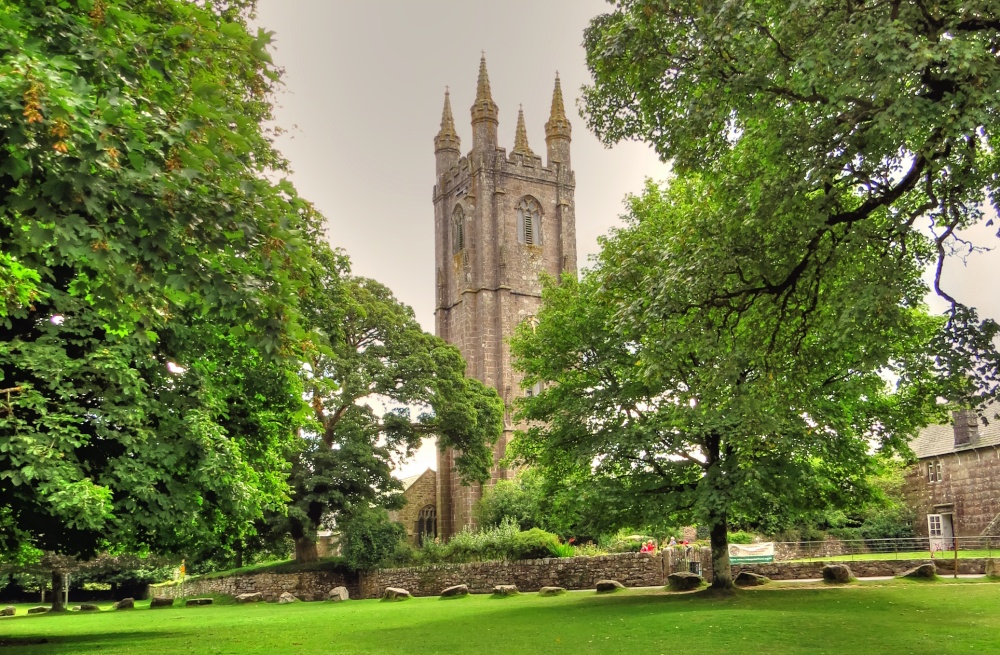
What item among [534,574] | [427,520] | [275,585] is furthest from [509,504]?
[534,574]

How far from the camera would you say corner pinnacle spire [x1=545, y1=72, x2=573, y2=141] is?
7444 centimetres

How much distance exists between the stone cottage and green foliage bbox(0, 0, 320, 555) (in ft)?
108

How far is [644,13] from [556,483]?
45.9 feet

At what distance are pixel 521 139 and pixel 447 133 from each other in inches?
266

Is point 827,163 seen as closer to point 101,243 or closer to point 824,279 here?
point 824,279

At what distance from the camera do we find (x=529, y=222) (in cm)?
7031

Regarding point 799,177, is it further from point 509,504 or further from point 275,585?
point 509,504

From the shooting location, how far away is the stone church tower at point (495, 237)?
66.2 meters

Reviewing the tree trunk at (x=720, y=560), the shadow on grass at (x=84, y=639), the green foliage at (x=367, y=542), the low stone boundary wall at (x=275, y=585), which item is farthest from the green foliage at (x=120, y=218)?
the green foliage at (x=367, y=542)

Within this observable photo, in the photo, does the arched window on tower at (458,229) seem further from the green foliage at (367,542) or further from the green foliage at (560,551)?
the green foliage at (560,551)

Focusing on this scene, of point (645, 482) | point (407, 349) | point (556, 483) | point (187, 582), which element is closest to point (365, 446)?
point (407, 349)

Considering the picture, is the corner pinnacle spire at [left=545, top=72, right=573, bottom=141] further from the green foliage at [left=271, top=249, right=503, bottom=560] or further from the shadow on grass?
the shadow on grass

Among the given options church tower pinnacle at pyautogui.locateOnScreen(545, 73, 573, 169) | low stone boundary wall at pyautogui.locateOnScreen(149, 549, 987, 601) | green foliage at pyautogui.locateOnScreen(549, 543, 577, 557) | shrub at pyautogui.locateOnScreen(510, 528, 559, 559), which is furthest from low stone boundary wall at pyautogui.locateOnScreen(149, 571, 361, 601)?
church tower pinnacle at pyautogui.locateOnScreen(545, 73, 573, 169)

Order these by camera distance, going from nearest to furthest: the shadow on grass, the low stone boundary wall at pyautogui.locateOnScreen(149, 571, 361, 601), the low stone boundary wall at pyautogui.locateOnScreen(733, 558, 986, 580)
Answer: the shadow on grass
the low stone boundary wall at pyautogui.locateOnScreen(733, 558, 986, 580)
the low stone boundary wall at pyautogui.locateOnScreen(149, 571, 361, 601)
